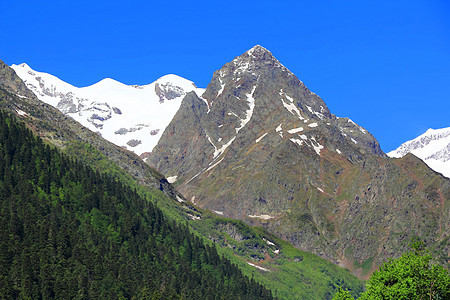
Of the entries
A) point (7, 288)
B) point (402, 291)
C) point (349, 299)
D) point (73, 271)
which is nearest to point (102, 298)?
point (73, 271)

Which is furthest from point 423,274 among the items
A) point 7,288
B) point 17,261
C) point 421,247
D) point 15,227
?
point 15,227

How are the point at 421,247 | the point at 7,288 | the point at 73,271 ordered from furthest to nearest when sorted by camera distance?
the point at 73,271 → the point at 7,288 → the point at 421,247

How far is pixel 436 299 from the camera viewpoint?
8994cm

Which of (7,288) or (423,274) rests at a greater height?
(423,274)

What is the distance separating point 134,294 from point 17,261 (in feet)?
132

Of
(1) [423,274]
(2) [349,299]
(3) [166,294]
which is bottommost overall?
(3) [166,294]

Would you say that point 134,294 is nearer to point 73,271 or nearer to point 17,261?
point 73,271

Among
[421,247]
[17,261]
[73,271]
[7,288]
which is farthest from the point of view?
[73,271]

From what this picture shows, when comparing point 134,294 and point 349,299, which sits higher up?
point 349,299

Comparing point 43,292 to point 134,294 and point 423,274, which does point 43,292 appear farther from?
point 423,274

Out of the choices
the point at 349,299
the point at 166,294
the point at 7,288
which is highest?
the point at 349,299

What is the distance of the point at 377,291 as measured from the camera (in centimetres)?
9381

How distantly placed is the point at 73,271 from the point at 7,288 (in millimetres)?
32371

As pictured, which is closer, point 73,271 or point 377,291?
point 377,291
